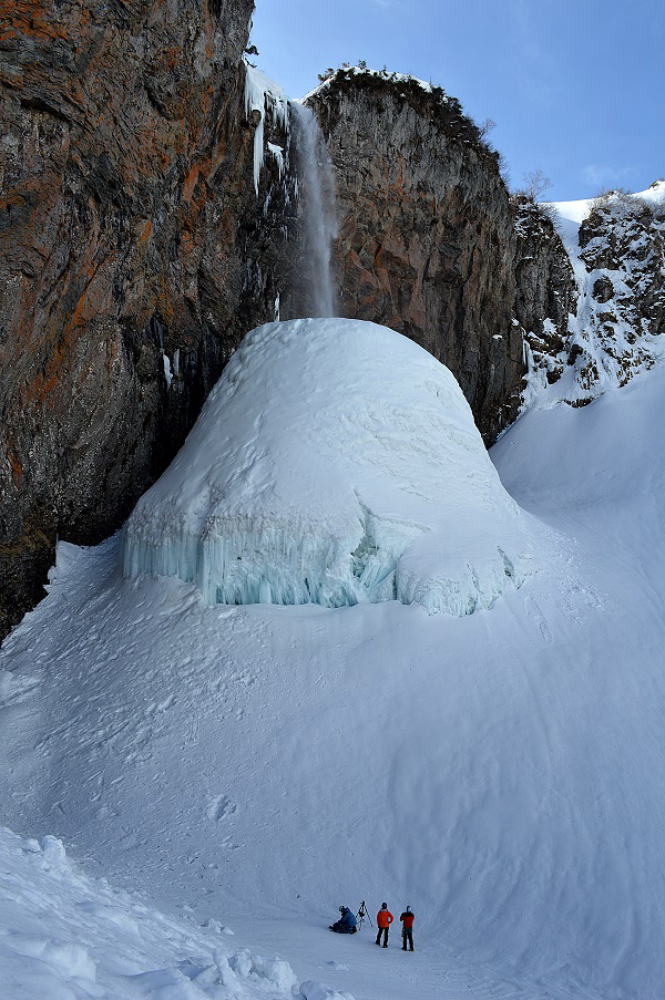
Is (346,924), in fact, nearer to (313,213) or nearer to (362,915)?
(362,915)

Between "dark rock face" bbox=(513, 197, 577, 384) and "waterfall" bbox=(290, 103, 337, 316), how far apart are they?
8664mm

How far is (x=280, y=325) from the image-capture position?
1430 cm

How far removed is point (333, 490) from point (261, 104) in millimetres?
10265

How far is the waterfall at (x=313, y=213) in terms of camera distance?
17.9 m

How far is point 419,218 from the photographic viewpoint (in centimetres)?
1983

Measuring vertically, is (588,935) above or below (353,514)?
below

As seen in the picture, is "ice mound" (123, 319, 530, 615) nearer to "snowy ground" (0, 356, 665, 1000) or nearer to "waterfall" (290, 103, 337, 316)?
"snowy ground" (0, 356, 665, 1000)

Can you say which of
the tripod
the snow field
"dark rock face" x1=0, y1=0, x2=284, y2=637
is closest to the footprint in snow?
the tripod

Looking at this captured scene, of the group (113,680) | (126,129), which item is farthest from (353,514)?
(126,129)

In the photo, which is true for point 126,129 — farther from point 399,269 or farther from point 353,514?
point 399,269

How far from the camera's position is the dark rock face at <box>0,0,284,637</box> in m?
10.6

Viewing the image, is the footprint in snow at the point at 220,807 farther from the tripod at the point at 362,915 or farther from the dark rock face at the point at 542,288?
the dark rock face at the point at 542,288

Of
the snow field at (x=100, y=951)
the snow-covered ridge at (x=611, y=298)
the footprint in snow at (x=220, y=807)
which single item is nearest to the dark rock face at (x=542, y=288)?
the snow-covered ridge at (x=611, y=298)

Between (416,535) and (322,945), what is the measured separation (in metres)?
6.67
